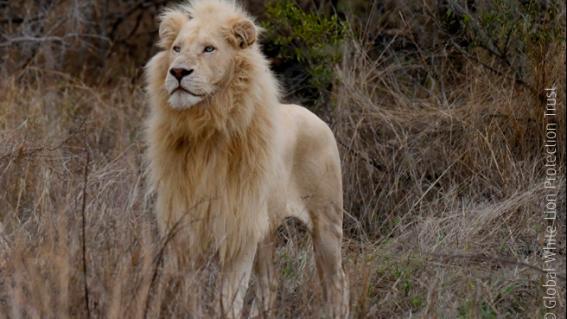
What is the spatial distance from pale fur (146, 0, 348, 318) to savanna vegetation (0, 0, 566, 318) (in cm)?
16

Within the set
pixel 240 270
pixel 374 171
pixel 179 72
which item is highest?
pixel 179 72

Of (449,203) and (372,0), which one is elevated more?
(372,0)

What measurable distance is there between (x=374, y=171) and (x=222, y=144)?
7.53ft

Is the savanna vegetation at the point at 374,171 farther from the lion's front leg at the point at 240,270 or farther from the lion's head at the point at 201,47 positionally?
the lion's head at the point at 201,47

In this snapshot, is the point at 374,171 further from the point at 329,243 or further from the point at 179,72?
the point at 179,72

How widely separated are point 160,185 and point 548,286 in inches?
73.8

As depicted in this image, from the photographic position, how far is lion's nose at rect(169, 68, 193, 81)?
15.9 ft

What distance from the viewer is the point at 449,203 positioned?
648 cm

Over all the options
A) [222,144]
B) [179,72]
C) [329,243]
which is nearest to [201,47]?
[179,72]

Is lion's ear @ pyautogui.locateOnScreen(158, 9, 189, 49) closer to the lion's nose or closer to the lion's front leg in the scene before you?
the lion's nose

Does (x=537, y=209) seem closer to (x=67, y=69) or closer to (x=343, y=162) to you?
(x=343, y=162)

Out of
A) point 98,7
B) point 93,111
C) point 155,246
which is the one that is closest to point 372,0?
point 93,111

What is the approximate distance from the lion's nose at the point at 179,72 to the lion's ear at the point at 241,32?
393mm

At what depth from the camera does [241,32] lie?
5.16m
